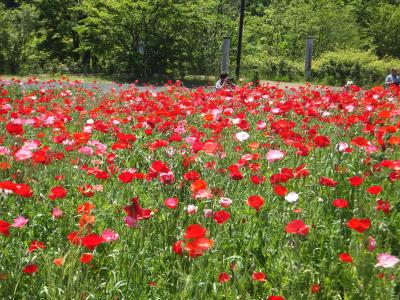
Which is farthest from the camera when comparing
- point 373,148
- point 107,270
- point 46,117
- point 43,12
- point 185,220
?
point 43,12

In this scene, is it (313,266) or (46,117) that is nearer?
(313,266)

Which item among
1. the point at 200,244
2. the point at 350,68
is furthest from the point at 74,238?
the point at 350,68

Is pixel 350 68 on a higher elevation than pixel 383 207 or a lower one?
lower

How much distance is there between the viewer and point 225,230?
2.65m

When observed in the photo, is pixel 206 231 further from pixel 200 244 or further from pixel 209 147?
pixel 209 147

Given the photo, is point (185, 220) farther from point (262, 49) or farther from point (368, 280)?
point (262, 49)

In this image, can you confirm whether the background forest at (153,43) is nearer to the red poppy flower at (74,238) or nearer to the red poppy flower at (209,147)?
the red poppy flower at (209,147)

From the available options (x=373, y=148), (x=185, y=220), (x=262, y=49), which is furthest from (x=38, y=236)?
(x=262, y=49)

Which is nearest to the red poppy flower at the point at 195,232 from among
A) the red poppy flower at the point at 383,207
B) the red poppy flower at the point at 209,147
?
the red poppy flower at the point at 383,207

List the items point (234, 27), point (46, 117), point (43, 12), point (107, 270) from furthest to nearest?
point (43, 12)
point (234, 27)
point (46, 117)
point (107, 270)

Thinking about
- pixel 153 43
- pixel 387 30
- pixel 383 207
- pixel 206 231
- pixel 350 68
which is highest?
pixel 387 30

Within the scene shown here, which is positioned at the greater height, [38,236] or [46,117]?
[46,117]

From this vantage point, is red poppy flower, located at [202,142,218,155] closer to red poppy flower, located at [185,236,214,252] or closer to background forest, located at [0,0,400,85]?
red poppy flower, located at [185,236,214,252]

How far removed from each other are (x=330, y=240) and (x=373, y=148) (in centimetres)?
88
